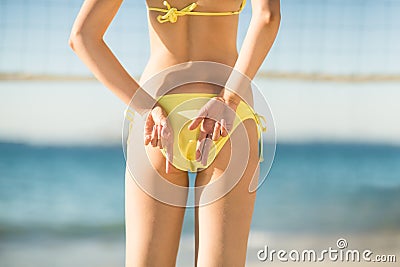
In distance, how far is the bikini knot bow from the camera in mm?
1715

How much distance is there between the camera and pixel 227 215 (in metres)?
1.68

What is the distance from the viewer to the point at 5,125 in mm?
10555

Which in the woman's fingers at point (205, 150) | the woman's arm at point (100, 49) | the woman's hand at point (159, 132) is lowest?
the woman's fingers at point (205, 150)

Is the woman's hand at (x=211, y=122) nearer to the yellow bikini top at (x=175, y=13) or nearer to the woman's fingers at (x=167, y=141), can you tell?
the woman's fingers at (x=167, y=141)

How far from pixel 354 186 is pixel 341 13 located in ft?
8.01

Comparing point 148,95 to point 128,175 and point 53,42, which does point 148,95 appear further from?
point 53,42

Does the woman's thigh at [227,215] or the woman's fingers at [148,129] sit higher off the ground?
the woman's fingers at [148,129]

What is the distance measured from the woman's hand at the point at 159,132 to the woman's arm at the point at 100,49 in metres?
0.03

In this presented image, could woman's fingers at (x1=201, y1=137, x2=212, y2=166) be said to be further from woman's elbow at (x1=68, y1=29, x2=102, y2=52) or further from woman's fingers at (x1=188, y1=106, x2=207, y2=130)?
woman's elbow at (x1=68, y1=29, x2=102, y2=52)

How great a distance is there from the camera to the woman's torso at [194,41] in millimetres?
1752

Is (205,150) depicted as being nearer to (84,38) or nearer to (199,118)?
(199,118)

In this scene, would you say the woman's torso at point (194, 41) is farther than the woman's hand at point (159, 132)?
Yes

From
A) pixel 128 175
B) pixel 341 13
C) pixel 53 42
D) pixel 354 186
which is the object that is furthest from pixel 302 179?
pixel 128 175

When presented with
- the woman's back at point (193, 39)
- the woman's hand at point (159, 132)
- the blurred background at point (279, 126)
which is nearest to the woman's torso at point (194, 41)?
the woman's back at point (193, 39)
